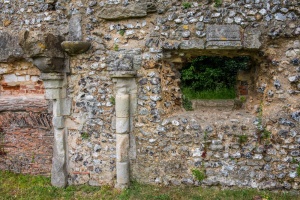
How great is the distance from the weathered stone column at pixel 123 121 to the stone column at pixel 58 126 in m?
0.99

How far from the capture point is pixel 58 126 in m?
4.58

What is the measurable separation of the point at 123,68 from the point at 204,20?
140cm

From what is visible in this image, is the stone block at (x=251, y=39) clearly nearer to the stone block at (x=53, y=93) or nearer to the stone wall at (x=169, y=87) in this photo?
the stone wall at (x=169, y=87)

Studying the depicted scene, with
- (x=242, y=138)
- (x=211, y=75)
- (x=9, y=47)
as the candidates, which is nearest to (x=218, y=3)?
(x=242, y=138)

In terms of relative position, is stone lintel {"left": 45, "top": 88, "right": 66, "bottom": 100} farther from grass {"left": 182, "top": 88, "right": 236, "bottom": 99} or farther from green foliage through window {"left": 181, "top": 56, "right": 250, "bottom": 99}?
green foliage through window {"left": 181, "top": 56, "right": 250, "bottom": 99}

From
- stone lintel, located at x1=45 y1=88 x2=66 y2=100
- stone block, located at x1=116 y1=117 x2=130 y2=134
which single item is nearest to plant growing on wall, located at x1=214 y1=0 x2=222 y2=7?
stone block, located at x1=116 y1=117 x2=130 y2=134

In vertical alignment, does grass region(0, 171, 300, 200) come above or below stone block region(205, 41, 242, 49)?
below

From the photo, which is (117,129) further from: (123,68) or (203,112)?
(203,112)

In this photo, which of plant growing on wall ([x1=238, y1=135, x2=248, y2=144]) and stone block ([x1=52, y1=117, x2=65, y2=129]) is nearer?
plant growing on wall ([x1=238, y1=135, x2=248, y2=144])

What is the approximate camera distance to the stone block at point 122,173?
14.1 ft

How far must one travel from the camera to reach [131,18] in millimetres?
4207

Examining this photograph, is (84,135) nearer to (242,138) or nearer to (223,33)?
(242,138)

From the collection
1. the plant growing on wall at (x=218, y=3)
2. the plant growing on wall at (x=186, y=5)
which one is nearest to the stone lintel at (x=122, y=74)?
the plant growing on wall at (x=186, y=5)

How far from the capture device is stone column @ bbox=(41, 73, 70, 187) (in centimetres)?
450
